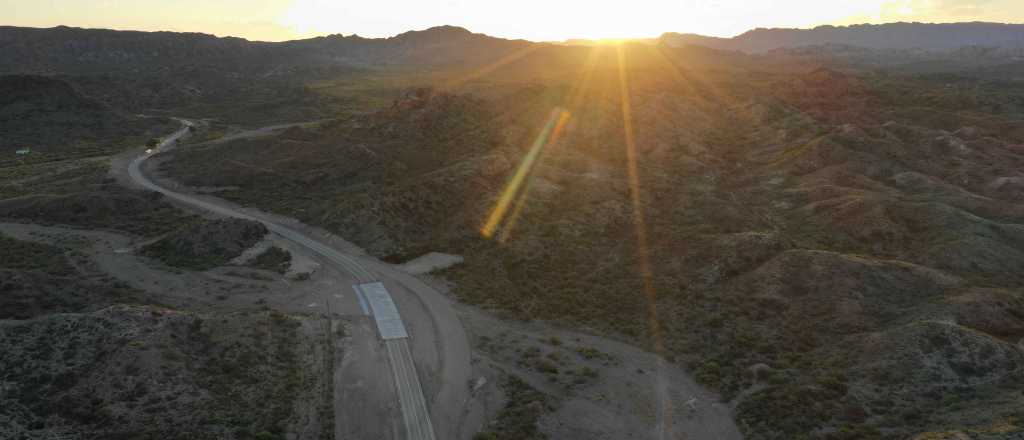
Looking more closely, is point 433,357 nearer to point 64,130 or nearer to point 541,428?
point 541,428

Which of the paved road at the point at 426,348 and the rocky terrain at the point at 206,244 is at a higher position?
the rocky terrain at the point at 206,244

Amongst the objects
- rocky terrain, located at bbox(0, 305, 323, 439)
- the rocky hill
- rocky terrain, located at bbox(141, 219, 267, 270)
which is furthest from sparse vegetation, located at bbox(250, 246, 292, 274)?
the rocky hill

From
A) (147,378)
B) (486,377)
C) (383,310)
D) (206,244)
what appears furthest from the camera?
(206,244)

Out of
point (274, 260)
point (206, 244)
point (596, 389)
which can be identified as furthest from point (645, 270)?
point (206, 244)

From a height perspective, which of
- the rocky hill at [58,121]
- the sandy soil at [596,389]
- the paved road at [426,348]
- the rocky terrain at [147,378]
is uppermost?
the rocky hill at [58,121]

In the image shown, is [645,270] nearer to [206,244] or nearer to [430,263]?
[430,263]

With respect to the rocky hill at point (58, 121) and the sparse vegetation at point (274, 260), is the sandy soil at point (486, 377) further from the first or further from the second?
the rocky hill at point (58, 121)

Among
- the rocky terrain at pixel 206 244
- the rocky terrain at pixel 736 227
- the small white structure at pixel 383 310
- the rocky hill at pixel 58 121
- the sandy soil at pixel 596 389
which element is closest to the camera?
the sandy soil at pixel 596 389

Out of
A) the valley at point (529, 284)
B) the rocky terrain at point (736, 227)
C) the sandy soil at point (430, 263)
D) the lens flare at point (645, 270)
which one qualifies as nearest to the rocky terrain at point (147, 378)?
the valley at point (529, 284)
